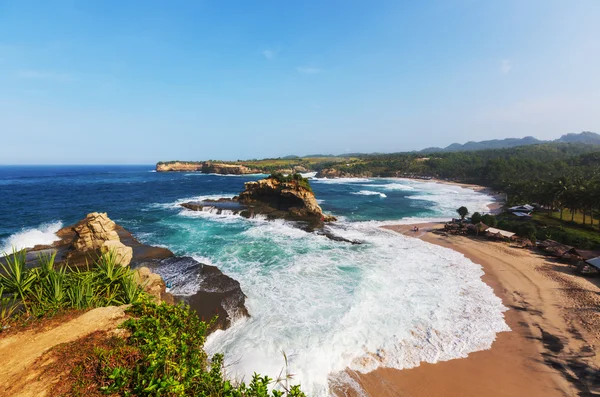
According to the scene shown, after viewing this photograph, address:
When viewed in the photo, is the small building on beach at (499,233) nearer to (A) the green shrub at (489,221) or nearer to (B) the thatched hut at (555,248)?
(A) the green shrub at (489,221)

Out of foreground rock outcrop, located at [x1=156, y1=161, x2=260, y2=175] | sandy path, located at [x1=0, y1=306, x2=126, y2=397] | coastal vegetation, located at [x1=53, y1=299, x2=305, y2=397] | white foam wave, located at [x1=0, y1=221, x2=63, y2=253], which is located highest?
foreground rock outcrop, located at [x1=156, y1=161, x2=260, y2=175]

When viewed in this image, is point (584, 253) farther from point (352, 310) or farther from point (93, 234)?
point (93, 234)

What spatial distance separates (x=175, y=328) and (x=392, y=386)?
32.0ft

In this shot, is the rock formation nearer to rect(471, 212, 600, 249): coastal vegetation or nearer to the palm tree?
rect(471, 212, 600, 249): coastal vegetation

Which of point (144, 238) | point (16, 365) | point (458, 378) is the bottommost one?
point (458, 378)

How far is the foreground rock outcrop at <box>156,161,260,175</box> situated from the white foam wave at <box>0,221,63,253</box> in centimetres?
11907

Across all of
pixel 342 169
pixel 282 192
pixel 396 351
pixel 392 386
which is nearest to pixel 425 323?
pixel 396 351

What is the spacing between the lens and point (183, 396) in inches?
205

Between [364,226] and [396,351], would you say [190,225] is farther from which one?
[396,351]

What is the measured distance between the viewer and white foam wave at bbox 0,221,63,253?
27.5 metres

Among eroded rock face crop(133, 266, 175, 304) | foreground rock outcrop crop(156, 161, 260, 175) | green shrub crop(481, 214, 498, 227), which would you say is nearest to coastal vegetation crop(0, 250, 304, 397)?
eroded rock face crop(133, 266, 175, 304)

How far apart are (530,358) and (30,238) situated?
44.7 metres

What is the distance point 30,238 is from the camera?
29.2 meters

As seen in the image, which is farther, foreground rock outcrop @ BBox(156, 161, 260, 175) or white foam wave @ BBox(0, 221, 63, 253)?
foreground rock outcrop @ BBox(156, 161, 260, 175)
